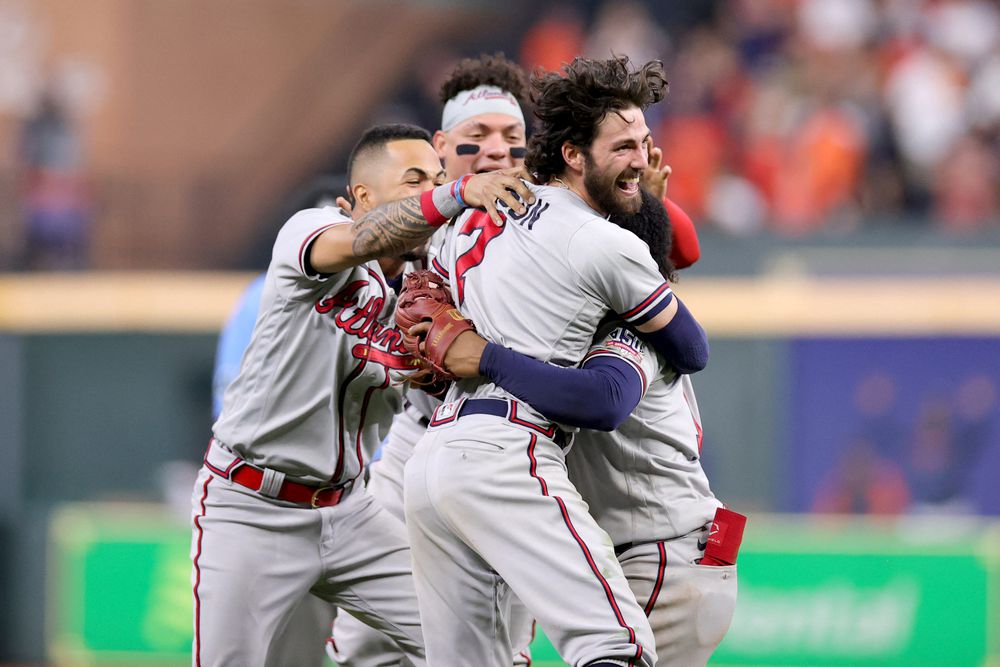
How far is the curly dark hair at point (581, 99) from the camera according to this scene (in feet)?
14.1

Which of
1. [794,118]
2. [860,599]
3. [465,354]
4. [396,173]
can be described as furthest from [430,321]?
[794,118]

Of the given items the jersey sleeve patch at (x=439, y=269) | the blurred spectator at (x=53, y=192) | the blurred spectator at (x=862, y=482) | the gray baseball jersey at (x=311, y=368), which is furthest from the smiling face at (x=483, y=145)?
the blurred spectator at (x=53, y=192)

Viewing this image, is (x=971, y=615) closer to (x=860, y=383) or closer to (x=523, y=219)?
(x=860, y=383)

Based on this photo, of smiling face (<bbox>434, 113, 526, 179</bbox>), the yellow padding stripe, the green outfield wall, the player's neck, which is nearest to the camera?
the player's neck

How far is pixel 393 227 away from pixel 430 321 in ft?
0.96

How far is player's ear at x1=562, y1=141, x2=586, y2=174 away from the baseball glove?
528mm

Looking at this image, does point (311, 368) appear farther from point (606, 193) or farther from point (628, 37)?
point (628, 37)

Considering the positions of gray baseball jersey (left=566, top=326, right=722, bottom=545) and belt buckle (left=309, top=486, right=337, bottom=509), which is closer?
gray baseball jersey (left=566, top=326, right=722, bottom=545)

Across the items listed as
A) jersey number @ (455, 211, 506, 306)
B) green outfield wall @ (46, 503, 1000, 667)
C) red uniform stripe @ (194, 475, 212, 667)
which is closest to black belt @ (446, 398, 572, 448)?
jersey number @ (455, 211, 506, 306)

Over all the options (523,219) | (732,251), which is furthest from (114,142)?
(523,219)

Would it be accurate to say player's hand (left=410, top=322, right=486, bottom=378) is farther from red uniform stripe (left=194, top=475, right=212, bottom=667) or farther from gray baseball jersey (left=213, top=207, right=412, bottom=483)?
red uniform stripe (left=194, top=475, right=212, bottom=667)

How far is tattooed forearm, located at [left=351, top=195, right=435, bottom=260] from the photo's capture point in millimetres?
4465

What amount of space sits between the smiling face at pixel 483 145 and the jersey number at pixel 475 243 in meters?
1.37

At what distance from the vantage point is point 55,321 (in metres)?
11.0
